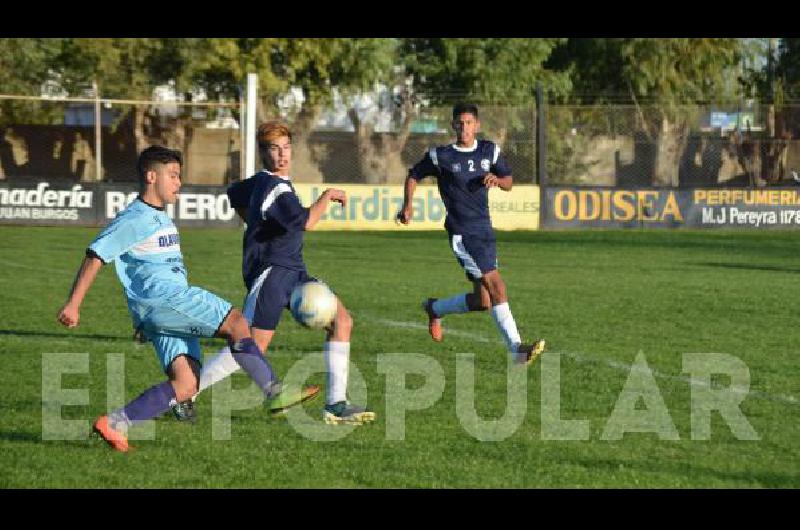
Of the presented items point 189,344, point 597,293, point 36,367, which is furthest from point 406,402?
point 597,293

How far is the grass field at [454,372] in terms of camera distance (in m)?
6.79

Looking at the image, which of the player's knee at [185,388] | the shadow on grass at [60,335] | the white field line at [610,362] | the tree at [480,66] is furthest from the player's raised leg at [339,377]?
the tree at [480,66]

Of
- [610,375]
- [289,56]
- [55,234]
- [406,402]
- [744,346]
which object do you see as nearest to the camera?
[406,402]

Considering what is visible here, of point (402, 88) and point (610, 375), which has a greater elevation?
point (402, 88)

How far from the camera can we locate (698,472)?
6.76m

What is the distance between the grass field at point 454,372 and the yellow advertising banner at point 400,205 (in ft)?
29.1

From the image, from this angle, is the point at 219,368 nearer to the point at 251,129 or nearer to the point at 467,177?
the point at 467,177

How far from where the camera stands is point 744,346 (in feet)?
38.3

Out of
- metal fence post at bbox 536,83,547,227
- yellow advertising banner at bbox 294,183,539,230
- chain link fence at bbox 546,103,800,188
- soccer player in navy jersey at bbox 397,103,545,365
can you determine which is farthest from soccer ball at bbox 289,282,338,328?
chain link fence at bbox 546,103,800,188

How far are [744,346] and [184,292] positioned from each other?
5924mm

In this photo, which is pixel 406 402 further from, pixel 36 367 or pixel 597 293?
pixel 597 293

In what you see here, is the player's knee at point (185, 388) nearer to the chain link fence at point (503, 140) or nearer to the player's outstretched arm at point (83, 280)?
the player's outstretched arm at point (83, 280)

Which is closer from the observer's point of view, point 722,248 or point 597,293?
point 597,293

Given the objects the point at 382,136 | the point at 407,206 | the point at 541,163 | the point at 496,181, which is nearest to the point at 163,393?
the point at 496,181
